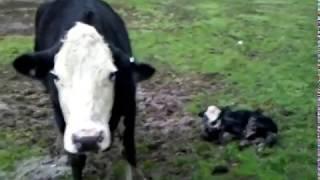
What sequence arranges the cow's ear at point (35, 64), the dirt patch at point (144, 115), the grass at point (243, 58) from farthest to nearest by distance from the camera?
the dirt patch at point (144, 115) < the grass at point (243, 58) < the cow's ear at point (35, 64)

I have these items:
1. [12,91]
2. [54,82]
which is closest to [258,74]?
[12,91]

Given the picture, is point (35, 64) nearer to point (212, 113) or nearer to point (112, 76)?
point (112, 76)

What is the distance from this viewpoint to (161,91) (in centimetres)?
695

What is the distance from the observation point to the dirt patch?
582 centimetres

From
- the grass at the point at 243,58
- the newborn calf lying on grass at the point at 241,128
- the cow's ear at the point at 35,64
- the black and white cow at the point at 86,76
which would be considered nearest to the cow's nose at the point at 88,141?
the black and white cow at the point at 86,76

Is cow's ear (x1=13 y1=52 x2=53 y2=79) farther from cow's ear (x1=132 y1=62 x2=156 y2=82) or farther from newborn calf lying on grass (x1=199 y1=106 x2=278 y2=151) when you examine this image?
newborn calf lying on grass (x1=199 y1=106 x2=278 y2=151)

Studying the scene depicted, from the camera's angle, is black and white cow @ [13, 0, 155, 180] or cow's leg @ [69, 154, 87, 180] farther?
cow's leg @ [69, 154, 87, 180]

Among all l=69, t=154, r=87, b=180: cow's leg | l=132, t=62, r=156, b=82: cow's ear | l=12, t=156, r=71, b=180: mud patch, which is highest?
l=132, t=62, r=156, b=82: cow's ear

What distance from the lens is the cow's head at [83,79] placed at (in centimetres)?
416

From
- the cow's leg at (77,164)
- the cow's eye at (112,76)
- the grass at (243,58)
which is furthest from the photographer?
the grass at (243,58)

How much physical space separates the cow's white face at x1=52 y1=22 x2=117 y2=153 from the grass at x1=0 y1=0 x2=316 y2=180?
126 cm

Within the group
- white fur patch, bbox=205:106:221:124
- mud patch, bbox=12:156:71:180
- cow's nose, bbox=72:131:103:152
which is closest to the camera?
cow's nose, bbox=72:131:103:152

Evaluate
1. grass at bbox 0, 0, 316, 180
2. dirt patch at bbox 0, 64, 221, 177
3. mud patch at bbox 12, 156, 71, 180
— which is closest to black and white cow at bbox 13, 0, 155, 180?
mud patch at bbox 12, 156, 71, 180

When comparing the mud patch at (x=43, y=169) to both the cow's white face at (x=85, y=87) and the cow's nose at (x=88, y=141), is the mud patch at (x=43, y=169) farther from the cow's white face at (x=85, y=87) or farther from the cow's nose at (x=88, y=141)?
the cow's nose at (x=88, y=141)
